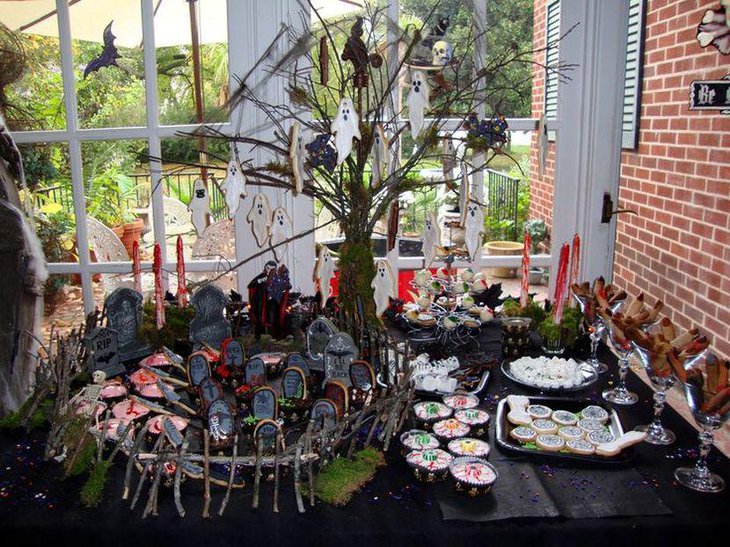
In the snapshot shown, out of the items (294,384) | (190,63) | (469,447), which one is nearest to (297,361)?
(294,384)

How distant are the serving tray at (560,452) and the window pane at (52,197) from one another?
5.18 feet

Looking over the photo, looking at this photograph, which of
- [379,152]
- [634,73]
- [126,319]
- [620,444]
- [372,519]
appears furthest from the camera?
[634,73]

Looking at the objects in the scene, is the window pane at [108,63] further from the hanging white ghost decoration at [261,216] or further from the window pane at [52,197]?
the hanging white ghost decoration at [261,216]

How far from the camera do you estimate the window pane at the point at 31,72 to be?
204cm

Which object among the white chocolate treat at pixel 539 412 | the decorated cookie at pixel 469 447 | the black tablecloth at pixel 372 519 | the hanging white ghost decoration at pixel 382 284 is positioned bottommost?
the black tablecloth at pixel 372 519

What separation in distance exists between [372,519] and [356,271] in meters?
0.66

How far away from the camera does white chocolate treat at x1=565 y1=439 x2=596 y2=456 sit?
1.25 metres

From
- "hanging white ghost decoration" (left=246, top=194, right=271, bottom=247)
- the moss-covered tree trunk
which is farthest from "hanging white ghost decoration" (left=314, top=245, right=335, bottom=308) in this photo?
"hanging white ghost decoration" (left=246, top=194, right=271, bottom=247)

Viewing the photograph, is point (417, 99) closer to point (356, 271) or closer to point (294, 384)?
point (356, 271)

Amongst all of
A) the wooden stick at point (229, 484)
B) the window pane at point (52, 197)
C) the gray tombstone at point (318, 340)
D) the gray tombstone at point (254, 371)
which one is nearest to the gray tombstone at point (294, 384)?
the gray tombstone at point (254, 371)

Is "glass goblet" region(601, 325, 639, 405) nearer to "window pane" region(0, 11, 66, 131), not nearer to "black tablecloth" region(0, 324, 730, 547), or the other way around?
"black tablecloth" region(0, 324, 730, 547)

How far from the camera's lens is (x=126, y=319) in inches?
67.4

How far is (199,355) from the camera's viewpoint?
1.50 metres

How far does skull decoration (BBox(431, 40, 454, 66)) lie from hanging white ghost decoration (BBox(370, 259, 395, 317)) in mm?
520
